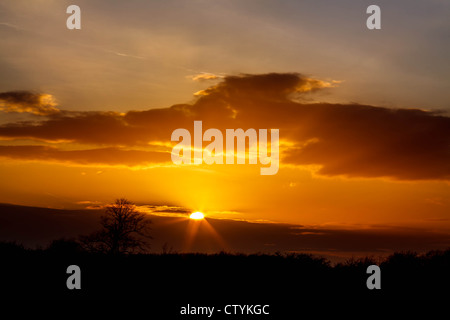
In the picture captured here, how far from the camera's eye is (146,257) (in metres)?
30.5

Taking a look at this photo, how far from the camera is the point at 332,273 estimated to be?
27.8 meters

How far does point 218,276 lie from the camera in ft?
87.6

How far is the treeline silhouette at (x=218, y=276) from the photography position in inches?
972

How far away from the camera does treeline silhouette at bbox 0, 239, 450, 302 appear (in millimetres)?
24688
